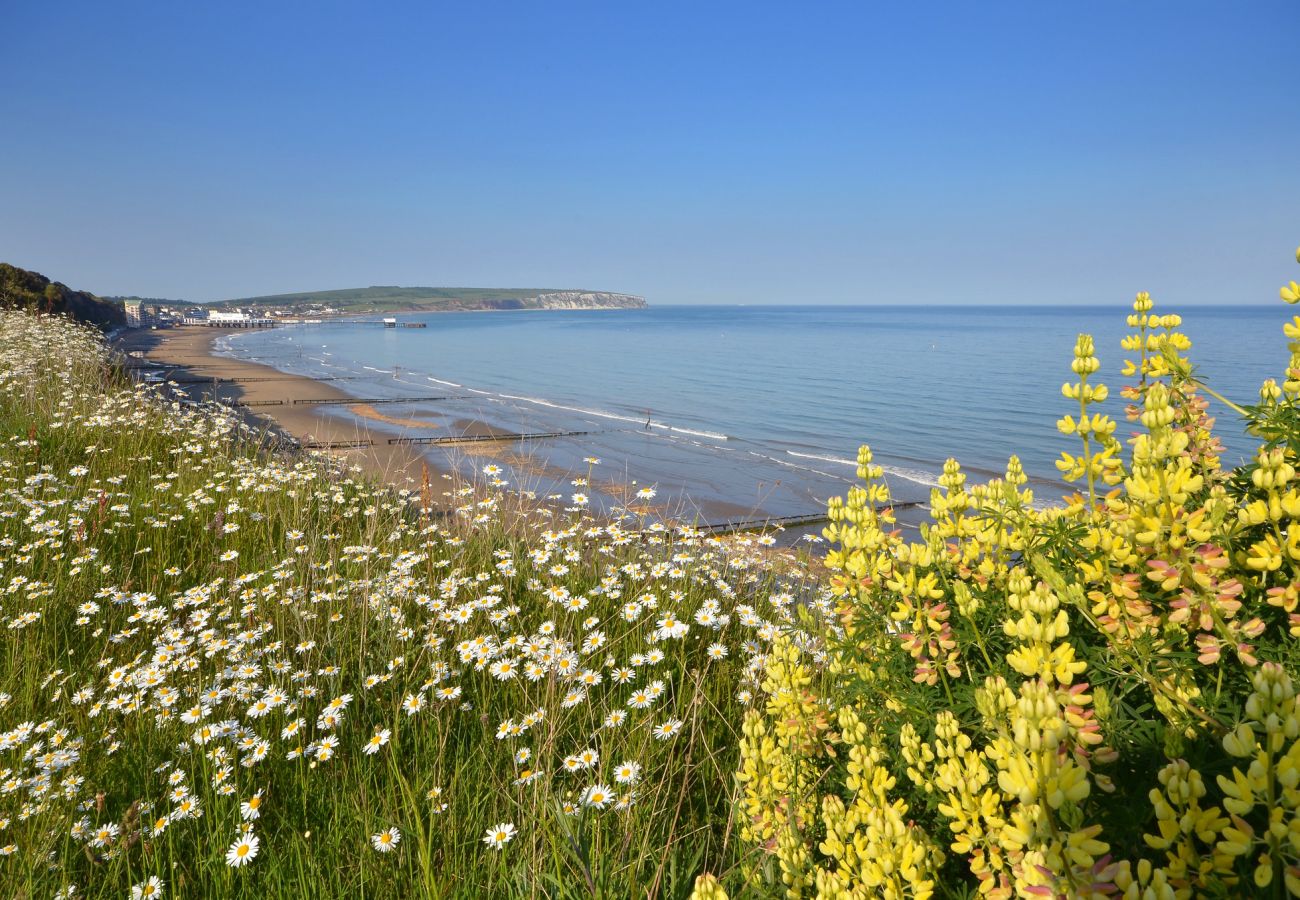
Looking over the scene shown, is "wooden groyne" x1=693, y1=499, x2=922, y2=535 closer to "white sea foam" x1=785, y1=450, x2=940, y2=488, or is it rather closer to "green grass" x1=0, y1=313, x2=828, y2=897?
"white sea foam" x1=785, y1=450, x2=940, y2=488

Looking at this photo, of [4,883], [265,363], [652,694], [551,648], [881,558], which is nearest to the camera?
[881,558]

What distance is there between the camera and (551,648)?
3611 mm

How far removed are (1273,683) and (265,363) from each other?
46533mm

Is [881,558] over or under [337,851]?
over

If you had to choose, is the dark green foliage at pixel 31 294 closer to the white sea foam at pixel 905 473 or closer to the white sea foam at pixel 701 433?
the white sea foam at pixel 701 433

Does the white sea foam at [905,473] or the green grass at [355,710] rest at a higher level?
the green grass at [355,710]

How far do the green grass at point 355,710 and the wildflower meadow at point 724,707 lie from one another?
23mm

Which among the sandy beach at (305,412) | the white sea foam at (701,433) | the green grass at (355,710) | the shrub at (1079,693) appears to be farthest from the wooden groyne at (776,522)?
the white sea foam at (701,433)

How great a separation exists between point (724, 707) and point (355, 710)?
1.78 m

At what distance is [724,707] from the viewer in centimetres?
367

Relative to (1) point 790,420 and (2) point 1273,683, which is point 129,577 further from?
(1) point 790,420

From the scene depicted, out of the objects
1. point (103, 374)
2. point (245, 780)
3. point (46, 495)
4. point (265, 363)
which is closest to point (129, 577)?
point (46, 495)

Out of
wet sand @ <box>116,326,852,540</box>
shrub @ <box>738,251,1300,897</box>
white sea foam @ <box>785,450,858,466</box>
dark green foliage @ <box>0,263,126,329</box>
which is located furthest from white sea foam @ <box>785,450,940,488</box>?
dark green foliage @ <box>0,263,126,329</box>

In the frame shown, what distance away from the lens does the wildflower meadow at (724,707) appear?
1.33m
